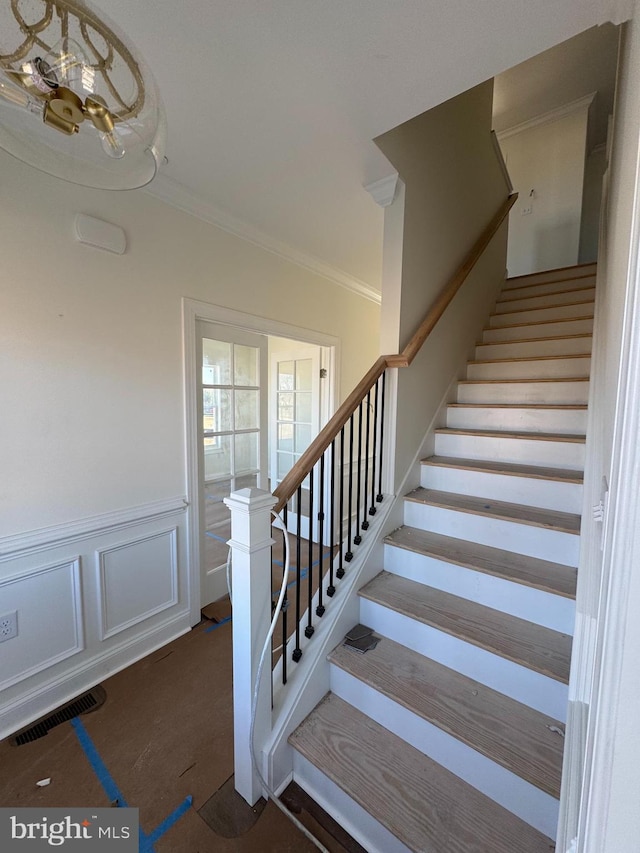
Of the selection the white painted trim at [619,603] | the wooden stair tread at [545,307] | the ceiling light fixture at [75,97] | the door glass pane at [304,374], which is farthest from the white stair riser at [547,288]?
the ceiling light fixture at [75,97]

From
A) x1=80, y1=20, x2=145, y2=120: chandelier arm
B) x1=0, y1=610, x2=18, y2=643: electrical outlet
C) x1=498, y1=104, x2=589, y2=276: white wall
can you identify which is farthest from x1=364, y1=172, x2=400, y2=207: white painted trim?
x1=498, y1=104, x2=589, y2=276: white wall

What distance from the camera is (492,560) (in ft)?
5.13

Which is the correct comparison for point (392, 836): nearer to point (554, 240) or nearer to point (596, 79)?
point (554, 240)

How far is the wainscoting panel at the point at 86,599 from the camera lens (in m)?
1.58

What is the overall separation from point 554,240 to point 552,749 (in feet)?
15.7

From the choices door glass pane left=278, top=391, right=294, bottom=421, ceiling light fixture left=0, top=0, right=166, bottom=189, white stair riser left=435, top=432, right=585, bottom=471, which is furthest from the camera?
door glass pane left=278, top=391, right=294, bottom=421

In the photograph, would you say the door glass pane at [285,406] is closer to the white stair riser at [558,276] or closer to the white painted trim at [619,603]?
the white stair riser at [558,276]

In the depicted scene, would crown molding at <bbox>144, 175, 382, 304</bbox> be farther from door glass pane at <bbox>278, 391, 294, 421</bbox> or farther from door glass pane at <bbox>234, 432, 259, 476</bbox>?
door glass pane at <bbox>234, 432, 259, 476</bbox>

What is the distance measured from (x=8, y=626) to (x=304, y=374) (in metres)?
2.79

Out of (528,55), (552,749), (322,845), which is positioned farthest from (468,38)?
(322,845)

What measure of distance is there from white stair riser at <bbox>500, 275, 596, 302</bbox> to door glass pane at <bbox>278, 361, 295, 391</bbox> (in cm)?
209

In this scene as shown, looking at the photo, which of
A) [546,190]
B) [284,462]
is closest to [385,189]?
[284,462]

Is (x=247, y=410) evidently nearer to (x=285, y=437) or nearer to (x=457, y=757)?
(x=285, y=437)

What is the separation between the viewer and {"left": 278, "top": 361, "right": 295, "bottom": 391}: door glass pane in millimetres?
3748
